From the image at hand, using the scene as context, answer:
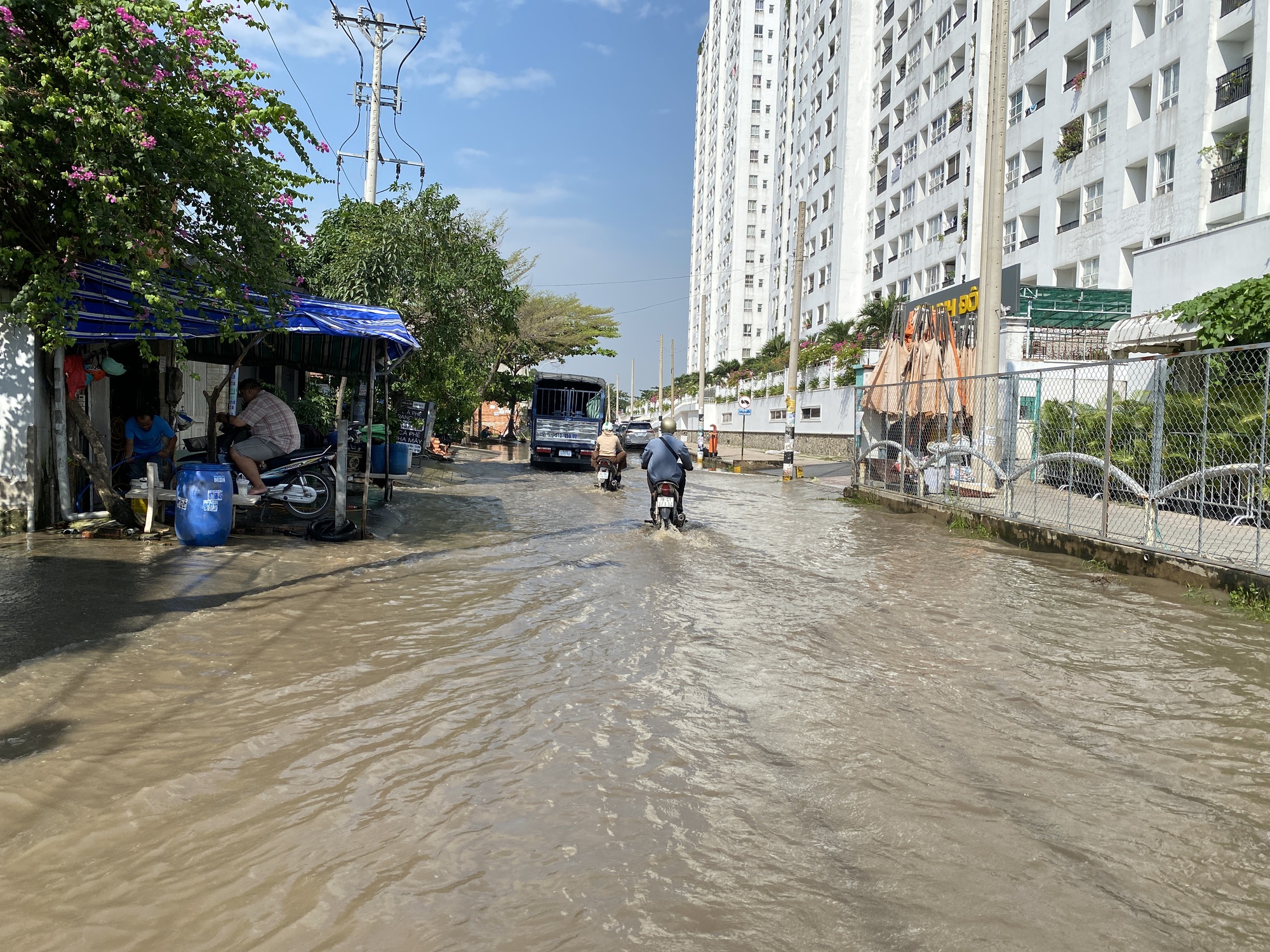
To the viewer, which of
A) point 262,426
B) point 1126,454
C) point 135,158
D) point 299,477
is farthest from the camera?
point 299,477

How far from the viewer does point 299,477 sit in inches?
476

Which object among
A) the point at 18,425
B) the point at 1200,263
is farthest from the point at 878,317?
the point at 18,425

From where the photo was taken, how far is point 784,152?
67.6m

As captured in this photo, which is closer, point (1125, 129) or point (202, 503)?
point (202, 503)

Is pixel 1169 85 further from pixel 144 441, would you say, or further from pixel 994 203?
pixel 144 441

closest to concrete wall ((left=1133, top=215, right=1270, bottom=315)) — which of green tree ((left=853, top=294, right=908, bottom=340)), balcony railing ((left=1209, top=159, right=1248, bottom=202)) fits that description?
A: balcony railing ((left=1209, top=159, right=1248, bottom=202))

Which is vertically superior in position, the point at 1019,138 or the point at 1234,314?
the point at 1019,138

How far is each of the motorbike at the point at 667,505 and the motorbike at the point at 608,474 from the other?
7.11 metres

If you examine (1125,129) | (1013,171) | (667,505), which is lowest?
(667,505)

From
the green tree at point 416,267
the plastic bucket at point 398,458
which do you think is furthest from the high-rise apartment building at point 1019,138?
the plastic bucket at point 398,458

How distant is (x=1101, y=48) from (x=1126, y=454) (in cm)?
2398

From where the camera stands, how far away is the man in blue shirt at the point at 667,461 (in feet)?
41.8

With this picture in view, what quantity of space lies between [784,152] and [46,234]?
64.2 m

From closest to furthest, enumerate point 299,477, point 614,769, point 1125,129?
point 614,769
point 299,477
point 1125,129
